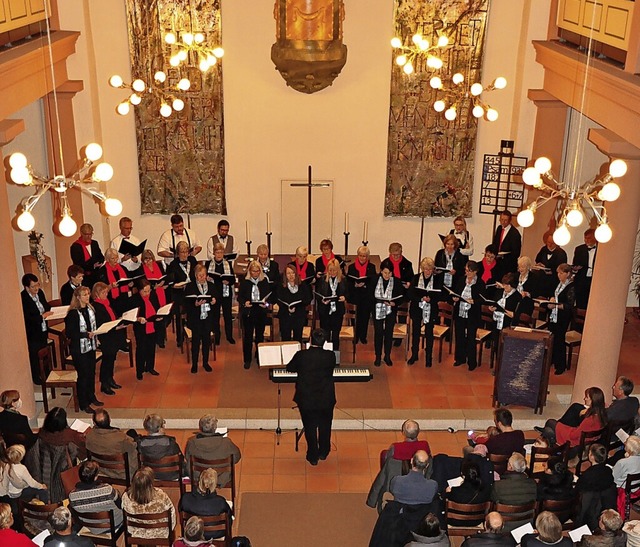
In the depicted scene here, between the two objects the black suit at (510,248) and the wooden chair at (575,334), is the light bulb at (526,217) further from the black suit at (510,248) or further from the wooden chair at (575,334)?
the black suit at (510,248)

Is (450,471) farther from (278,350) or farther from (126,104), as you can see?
(126,104)

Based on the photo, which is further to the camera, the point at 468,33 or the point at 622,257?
the point at 468,33

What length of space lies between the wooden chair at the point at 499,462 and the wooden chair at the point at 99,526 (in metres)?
3.90

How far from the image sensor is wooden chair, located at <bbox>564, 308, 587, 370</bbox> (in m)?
12.3

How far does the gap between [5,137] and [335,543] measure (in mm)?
6242

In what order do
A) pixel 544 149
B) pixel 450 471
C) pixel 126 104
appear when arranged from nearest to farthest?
pixel 450 471, pixel 126 104, pixel 544 149

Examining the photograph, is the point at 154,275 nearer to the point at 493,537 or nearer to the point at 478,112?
the point at 478,112

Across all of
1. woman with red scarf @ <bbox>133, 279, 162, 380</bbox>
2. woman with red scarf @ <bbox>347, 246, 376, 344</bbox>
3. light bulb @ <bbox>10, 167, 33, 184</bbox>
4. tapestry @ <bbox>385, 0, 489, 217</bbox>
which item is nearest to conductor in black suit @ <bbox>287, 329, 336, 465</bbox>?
woman with red scarf @ <bbox>133, 279, 162, 380</bbox>

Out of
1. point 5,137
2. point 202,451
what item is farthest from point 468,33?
point 202,451

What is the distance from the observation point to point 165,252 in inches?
525

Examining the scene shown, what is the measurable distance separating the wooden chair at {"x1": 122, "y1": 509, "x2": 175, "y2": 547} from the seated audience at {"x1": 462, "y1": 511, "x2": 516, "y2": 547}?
277cm

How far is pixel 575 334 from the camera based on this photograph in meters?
12.5

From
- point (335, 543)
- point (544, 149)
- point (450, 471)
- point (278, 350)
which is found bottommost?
point (335, 543)

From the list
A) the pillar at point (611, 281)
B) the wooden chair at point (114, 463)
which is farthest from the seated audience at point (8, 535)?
the pillar at point (611, 281)
